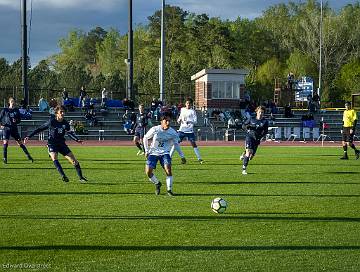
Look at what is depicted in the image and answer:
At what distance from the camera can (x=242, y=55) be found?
281 ft

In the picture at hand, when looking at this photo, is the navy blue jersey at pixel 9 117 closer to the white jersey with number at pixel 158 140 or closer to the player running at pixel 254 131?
the player running at pixel 254 131

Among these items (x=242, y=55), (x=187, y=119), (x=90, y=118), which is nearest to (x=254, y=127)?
(x=187, y=119)

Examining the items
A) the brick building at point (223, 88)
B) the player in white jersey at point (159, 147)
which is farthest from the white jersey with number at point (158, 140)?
the brick building at point (223, 88)

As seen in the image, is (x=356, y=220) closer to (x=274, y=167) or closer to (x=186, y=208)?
(x=186, y=208)

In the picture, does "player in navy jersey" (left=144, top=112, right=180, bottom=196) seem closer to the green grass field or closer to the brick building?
the green grass field

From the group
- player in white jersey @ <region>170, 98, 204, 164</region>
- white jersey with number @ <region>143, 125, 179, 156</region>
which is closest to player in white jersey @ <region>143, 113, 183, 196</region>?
white jersey with number @ <region>143, 125, 179, 156</region>

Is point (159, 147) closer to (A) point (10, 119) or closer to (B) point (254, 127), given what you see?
(B) point (254, 127)

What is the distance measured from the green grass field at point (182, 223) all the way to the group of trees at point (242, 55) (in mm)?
49065

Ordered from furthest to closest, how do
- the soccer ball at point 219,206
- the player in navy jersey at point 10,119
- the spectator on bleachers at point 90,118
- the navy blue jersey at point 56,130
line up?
the spectator on bleachers at point 90,118
the player in navy jersey at point 10,119
the navy blue jersey at point 56,130
the soccer ball at point 219,206

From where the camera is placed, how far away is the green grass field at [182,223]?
807 cm

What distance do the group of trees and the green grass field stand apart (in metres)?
49.1

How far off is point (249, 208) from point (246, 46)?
7600 centimetres

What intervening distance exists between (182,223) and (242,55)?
76.4 meters

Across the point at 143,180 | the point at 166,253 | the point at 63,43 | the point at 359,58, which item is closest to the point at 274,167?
the point at 143,180
